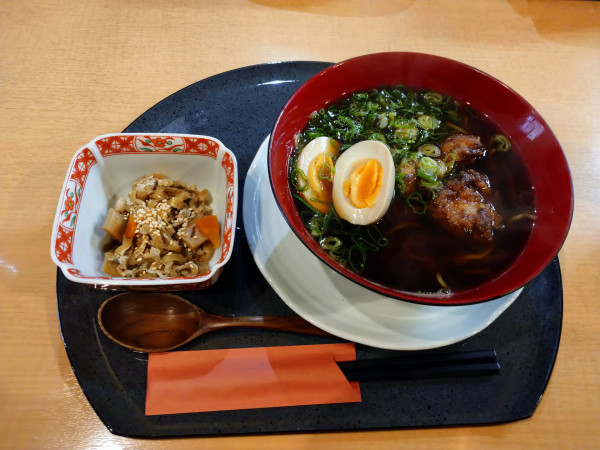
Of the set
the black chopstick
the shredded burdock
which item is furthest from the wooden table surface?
the shredded burdock

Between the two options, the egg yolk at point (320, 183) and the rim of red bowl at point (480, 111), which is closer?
the rim of red bowl at point (480, 111)

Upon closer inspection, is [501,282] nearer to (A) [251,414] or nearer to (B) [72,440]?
(A) [251,414]

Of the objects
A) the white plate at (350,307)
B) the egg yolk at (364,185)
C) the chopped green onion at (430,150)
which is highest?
the chopped green onion at (430,150)

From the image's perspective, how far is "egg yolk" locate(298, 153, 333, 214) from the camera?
4.11 feet

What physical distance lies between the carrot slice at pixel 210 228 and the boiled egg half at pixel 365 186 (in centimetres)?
40

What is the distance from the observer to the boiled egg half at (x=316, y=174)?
1.25 meters

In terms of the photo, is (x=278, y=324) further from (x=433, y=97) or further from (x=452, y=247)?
(x=433, y=97)

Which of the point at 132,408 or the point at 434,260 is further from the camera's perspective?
the point at 434,260

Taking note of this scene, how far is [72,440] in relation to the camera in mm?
1136

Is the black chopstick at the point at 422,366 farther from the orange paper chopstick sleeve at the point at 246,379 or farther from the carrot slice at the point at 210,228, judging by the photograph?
the carrot slice at the point at 210,228

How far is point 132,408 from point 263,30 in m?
1.70

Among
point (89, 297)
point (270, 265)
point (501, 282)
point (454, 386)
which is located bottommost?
point (454, 386)

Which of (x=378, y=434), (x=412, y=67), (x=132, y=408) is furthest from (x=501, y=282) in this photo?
(x=132, y=408)

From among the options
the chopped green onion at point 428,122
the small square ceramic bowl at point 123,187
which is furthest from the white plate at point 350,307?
the chopped green onion at point 428,122
